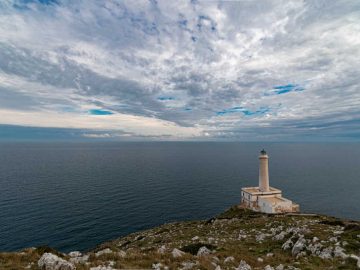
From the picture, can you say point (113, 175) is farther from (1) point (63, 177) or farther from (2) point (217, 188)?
(2) point (217, 188)

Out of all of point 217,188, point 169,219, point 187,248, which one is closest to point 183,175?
point 217,188

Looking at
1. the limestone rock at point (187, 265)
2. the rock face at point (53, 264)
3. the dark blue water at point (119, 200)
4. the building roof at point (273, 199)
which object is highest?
the rock face at point (53, 264)

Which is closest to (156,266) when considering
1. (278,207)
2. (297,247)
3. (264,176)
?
(297,247)

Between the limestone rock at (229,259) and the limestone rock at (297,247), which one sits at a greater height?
the limestone rock at (229,259)

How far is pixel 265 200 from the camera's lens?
49625mm

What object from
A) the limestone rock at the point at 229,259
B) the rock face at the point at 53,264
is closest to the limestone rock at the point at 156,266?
the rock face at the point at 53,264

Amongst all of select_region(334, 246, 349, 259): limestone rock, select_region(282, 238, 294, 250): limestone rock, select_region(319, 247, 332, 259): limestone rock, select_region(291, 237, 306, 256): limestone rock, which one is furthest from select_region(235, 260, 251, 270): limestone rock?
select_region(334, 246, 349, 259): limestone rock

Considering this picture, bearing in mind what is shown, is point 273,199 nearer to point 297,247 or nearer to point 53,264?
point 297,247

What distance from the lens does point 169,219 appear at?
6128cm

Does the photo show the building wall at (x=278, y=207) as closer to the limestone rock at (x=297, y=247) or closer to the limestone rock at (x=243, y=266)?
the limestone rock at (x=297, y=247)

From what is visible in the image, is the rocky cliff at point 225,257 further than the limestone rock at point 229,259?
No

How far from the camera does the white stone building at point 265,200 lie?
155 feet

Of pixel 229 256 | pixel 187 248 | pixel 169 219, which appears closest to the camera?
pixel 229 256

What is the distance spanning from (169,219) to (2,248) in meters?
36.0
